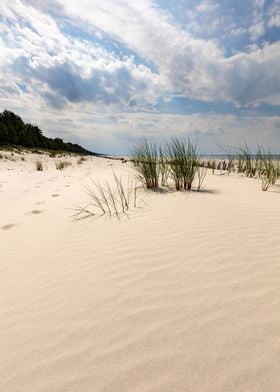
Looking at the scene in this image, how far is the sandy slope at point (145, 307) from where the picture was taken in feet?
3.73

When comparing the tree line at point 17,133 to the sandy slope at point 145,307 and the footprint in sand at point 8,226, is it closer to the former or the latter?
the footprint in sand at point 8,226

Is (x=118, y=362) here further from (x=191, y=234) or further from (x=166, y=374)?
(x=191, y=234)

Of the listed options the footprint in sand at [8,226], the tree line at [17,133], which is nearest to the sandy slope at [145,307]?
the footprint in sand at [8,226]

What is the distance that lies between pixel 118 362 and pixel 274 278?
43.2 inches

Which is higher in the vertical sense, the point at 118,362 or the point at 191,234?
the point at 191,234

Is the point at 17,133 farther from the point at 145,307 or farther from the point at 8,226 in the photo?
the point at 145,307

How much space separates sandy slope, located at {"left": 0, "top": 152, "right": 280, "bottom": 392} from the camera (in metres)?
1.14

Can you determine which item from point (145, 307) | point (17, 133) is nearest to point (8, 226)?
point (145, 307)

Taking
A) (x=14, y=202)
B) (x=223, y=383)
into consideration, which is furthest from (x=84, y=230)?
(x=14, y=202)

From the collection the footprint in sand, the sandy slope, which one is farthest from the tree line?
the sandy slope

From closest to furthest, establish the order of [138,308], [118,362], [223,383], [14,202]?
[223,383]
[118,362]
[138,308]
[14,202]

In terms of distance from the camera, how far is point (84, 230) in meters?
3.03

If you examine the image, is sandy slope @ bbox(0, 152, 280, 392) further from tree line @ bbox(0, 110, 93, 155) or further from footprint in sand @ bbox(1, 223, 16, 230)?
tree line @ bbox(0, 110, 93, 155)

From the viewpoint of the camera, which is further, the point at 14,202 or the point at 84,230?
the point at 14,202
